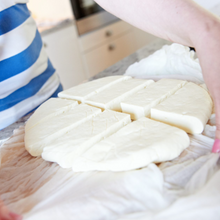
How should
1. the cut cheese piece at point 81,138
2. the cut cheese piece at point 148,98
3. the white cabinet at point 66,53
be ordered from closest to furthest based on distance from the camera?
the cut cheese piece at point 81,138
the cut cheese piece at point 148,98
the white cabinet at point 66,53

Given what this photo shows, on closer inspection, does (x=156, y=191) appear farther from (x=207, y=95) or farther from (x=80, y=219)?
(x=207, y=95)

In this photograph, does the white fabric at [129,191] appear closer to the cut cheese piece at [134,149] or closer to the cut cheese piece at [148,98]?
the cut cheese piece at [134,149]

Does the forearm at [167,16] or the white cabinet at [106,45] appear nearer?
the forearm at [167,16]

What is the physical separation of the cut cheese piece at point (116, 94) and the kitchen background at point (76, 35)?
1.50m

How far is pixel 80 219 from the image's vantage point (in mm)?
511

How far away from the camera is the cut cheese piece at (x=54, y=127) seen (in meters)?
0.78

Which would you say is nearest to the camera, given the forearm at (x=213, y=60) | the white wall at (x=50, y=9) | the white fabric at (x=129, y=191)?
the white fabric at (x=129, y=191)

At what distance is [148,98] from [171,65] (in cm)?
34

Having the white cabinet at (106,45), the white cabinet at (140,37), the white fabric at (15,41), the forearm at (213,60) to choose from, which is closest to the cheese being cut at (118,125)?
the forearm at (213,60)

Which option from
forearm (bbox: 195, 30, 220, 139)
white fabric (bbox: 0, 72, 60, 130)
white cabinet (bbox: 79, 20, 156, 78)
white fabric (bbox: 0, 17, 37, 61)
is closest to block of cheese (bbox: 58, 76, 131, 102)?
white fabric (bbox: 0, 72, 60, 130)

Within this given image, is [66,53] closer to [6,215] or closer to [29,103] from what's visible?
[29,103]

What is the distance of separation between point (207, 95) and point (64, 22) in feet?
6.89

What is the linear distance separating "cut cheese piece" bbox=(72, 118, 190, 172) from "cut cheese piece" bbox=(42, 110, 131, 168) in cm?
3

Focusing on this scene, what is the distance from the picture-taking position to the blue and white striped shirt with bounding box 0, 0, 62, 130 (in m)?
1.04
